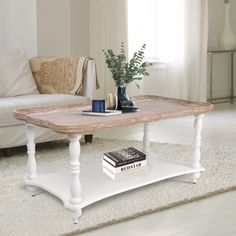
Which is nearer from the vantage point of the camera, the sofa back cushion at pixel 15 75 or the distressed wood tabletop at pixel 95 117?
the distressed wood tabletop at pixel 95 117

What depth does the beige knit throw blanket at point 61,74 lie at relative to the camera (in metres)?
3.79

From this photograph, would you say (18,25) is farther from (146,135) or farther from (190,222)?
(190,222)

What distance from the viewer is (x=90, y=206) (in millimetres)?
2426

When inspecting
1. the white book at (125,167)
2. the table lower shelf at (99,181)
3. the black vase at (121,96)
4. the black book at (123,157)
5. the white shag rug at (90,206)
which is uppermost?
the black vase at (121,96)

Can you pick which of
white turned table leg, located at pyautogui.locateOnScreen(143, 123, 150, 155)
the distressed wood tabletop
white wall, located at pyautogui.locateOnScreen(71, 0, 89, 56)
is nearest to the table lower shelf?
white turned table leg, located at pyautogui.locateOnScreen(143, 123, 150, 155)

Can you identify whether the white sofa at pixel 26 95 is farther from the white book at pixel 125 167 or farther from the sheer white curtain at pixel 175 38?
the sheer white curtain at pixel 175 38

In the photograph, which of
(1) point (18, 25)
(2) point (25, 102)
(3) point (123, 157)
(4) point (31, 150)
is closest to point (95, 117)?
(3) point (123, 157)

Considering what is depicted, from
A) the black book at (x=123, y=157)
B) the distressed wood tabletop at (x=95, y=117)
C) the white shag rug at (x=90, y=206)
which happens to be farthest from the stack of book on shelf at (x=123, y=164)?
the distressed wood tabletop at (x=95, y=117)

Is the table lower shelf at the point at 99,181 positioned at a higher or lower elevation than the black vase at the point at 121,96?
lower

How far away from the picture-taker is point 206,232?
7.04 ft

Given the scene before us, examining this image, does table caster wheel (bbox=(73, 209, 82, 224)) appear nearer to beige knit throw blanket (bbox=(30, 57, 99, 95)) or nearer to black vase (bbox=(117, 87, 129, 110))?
black vase (bbox=(117, 87, 129, 110))

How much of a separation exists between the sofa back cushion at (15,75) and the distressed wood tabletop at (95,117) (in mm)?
1173

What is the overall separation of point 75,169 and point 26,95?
1.67 m

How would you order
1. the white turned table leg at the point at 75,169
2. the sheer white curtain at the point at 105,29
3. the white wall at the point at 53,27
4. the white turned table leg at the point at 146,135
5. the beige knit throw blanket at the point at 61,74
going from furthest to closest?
1. the sheer white curtain at the point at 105,29
2. the white wall at the point at 53,27
3. the beige knit throw blanket at the point at 61,74
4. the white turned table leg at the point at 146,135
5. the white turned table leg at the point at 75,169
